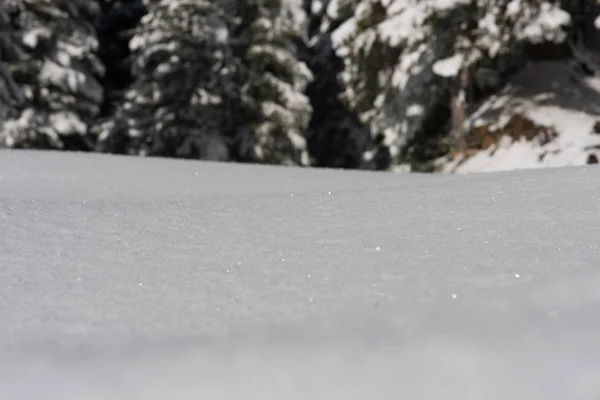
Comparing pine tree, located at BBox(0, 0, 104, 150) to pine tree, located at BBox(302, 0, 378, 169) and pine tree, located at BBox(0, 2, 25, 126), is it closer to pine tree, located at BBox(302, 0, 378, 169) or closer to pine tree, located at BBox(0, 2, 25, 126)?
pine tree, located at BBox(0, 2, 25, 126)

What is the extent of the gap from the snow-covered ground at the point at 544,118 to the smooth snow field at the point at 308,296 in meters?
7.82

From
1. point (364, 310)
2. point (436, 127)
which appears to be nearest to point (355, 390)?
point (364, 310)

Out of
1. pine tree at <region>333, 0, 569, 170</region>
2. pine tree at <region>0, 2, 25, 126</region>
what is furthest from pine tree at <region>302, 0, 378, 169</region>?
pine tree at <region>0, 2, 25, 126</region>

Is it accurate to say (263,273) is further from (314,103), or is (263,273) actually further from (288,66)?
(314,103)

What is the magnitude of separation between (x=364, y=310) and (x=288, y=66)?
1722cm

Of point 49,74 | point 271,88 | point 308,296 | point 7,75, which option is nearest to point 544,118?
point 271,88

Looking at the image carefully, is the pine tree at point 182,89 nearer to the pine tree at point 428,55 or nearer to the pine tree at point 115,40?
the pine tree at point 428,55

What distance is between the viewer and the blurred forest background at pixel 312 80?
1188 cm

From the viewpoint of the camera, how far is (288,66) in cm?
1884

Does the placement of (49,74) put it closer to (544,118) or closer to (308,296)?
(544,118)

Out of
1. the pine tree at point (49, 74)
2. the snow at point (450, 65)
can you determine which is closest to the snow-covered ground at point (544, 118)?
the snow at point (450, 65)

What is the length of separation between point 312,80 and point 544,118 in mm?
8427

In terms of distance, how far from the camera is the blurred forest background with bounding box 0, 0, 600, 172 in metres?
11.9

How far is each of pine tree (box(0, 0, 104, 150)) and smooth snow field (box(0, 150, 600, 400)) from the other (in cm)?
1398
